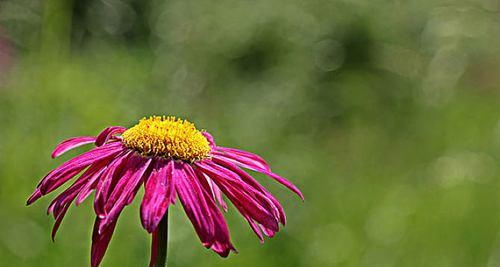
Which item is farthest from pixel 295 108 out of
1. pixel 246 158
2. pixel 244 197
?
pixel 244 197

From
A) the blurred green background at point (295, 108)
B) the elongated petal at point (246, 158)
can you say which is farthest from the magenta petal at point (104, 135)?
the blurred green background at point (295, 108)

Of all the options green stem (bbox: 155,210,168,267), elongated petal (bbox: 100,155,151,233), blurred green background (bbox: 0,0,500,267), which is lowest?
green stem (bbox: 155,210,168,267)

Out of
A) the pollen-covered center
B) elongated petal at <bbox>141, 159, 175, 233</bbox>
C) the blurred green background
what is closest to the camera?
elongated petal at <bbox>141, 159, 175, 233</bbox>

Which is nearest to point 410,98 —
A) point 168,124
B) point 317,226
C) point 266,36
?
point 266,36

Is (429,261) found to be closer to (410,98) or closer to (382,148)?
(382,148)

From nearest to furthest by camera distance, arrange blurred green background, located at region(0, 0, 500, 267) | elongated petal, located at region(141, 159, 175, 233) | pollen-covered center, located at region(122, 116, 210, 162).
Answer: elongated petal, located at region(141, 159, 175, 233), pollen-covered center, located at region(122, 116, 210, 162), blurred green background, located at region(0, 0, 500, 267)

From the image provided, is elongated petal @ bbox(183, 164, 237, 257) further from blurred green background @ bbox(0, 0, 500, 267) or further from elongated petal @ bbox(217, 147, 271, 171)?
blurred green background @ bbox(0, 0, 500, 267)

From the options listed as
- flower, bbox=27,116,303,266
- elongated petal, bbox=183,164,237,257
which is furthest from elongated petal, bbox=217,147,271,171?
elongated petal, bbox=183,164,237,257
